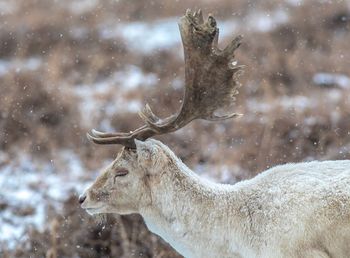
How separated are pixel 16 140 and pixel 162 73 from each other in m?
3.23

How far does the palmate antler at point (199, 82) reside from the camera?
231 inches

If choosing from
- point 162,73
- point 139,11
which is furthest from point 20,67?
point 139,11

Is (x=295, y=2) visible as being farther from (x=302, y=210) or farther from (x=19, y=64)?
(x=302, y=210)

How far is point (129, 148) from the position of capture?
5.91m

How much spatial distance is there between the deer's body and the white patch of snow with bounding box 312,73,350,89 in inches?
381

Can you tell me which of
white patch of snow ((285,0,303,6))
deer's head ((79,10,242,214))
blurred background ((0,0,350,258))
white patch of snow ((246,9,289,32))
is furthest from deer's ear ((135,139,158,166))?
white patch of snow ((285,0,303,6))

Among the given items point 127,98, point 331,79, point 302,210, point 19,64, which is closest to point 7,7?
point 19,64

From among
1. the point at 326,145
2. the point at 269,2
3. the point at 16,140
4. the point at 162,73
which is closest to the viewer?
the point at 326,145

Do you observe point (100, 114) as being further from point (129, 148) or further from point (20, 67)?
point (129, 148)

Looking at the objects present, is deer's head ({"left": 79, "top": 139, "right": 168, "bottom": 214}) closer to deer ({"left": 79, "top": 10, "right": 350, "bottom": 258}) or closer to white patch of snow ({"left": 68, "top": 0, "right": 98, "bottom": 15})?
deer ({"left": 79, "top": 10, "right": 350, "bottom": 258})

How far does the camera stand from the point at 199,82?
604 centimetres

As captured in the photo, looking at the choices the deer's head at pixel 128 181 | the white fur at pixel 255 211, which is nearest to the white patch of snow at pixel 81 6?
the deer's head at pixel 128 181

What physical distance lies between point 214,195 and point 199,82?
776 millimetres

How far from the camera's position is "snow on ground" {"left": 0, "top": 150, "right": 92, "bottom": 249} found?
11039 mm
